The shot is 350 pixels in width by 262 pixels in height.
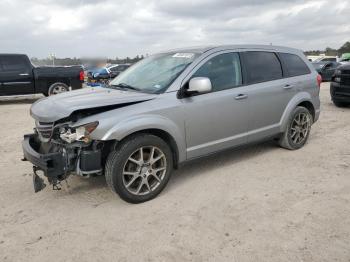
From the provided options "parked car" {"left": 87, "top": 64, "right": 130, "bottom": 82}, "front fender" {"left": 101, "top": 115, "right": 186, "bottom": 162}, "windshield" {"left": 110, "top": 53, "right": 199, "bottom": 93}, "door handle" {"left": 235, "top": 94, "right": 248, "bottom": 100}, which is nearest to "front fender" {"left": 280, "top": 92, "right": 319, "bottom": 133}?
"door handle" {"left": 235, "top": 94, "right": 248, "bottom": 100}

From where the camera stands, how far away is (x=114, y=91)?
4.44 meters

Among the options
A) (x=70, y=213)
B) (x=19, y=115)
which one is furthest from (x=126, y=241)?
(x=19, y=115)

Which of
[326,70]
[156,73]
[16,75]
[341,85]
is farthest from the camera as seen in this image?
[326,70]

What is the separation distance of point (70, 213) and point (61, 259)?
0.84 m

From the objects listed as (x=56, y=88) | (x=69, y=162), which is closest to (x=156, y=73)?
(x=69, y=162)

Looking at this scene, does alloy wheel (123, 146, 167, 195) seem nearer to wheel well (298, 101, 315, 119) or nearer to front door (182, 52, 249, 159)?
front door (182, 52, 249, 159)

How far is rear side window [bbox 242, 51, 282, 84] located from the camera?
16.3 ft

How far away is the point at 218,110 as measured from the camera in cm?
448

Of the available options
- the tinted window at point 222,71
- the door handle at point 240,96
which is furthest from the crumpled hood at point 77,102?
the door handle at point 240,96

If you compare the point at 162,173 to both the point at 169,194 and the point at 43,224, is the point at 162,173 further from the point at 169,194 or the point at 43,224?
the point at 43,224

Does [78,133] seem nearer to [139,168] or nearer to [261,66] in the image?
[139,168]

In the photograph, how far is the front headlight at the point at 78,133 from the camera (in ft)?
11.7

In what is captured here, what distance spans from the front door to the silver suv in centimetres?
1

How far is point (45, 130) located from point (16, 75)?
9.71 meters
